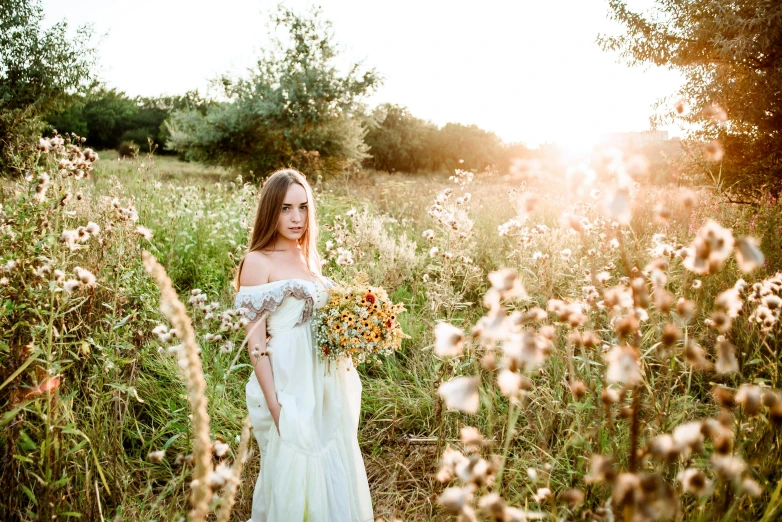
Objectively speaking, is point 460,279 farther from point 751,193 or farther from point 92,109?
point 92,109

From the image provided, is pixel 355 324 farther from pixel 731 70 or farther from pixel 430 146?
pixel 430 146

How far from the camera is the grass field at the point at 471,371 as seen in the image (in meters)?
0.86

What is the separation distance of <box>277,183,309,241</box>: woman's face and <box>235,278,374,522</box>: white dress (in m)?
0.33

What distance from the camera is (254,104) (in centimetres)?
1677

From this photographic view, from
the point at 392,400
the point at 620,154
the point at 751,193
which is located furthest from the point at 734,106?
the point at 620,154

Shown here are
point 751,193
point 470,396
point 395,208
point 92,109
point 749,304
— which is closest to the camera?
point 470,396

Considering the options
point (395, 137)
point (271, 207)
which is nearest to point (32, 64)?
point (271, 207)

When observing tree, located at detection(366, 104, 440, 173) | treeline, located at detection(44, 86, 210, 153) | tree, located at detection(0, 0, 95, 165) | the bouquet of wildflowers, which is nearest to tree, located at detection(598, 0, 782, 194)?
the bouquet of wildflowers

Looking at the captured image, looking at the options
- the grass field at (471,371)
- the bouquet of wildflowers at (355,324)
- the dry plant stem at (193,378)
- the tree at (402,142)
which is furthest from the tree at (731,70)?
the tree at (402,142)

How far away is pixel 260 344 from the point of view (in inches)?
97.0

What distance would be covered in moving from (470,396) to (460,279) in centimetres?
458

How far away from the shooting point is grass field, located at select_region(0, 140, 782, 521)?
857mm

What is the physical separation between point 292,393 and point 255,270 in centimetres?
68

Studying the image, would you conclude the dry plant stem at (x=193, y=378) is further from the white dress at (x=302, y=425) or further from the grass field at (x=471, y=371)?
the white dress at (x=302, y=425)
